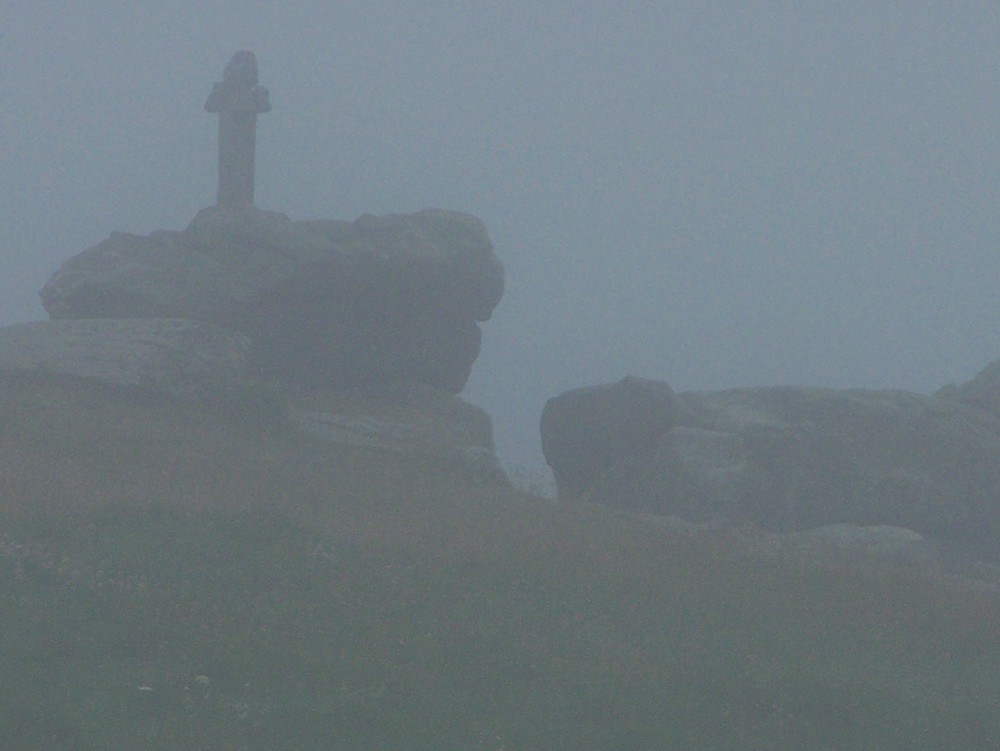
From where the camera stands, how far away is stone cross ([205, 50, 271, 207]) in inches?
1508

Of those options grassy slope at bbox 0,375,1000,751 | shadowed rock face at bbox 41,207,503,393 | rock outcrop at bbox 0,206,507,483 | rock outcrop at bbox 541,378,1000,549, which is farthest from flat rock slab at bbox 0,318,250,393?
rock outcrop at bbox 541,378,1000,549

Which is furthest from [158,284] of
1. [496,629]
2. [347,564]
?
[496,629]

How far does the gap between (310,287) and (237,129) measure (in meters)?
6.62

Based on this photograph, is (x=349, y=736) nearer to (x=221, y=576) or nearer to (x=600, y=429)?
(x=221, y=576)

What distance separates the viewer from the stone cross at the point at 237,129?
38.3m

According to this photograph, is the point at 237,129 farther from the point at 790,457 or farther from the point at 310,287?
the point at 790,457

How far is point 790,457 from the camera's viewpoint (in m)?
30.3

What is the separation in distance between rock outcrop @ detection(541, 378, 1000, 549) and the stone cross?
13042 millimetres

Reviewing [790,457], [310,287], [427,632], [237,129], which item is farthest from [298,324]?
[427,632]

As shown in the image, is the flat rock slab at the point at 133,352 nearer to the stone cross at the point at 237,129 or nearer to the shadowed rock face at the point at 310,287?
the shadowed rock face at the point at 310,287

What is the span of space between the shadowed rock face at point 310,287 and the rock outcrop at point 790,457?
663cm

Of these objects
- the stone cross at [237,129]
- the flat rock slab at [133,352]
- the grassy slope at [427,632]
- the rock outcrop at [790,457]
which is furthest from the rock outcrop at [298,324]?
the grassy slope at [427,632]

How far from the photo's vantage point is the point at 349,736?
9.91 metres

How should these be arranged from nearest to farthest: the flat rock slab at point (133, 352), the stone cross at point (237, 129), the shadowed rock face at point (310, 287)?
1. the flat rock slab at point (133, 352)
2. the shadowed rock face at point (310, 287)
3. the stone cross at point (237, 129)
